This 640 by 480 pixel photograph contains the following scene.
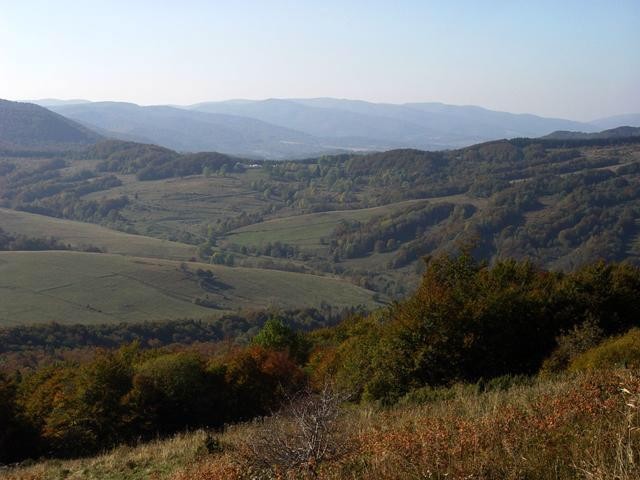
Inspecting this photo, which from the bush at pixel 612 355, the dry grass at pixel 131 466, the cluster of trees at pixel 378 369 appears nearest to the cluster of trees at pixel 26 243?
the cluster of trees at pixel 378 369

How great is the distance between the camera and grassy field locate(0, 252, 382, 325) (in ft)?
261

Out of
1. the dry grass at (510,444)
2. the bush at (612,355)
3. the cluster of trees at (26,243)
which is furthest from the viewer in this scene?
the cluster of trees at (26,243)

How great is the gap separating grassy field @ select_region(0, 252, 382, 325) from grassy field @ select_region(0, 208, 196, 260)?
16916mm

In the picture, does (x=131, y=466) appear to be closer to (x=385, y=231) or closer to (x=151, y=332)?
(x=151, y=332)

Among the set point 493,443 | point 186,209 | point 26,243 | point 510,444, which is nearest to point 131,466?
point 493,443

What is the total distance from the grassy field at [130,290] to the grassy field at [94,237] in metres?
16.9

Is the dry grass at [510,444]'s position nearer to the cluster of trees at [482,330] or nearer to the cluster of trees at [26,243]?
the cluster of trees at [482,330]

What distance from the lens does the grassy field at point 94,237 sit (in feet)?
410

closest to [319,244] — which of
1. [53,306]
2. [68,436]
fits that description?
[53,306]

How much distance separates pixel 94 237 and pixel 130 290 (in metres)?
55.5

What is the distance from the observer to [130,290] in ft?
295

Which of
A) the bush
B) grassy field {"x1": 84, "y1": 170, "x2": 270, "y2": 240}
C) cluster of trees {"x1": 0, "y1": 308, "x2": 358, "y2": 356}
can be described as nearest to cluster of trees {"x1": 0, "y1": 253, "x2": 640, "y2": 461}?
the bush

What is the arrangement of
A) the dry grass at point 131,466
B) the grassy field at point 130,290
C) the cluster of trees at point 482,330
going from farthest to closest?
the grassy field at point 130,290, the cluster of trees at point 482,330, the dry grass at point 131,466

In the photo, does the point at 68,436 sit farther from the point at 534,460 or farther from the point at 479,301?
the point at 534,460
